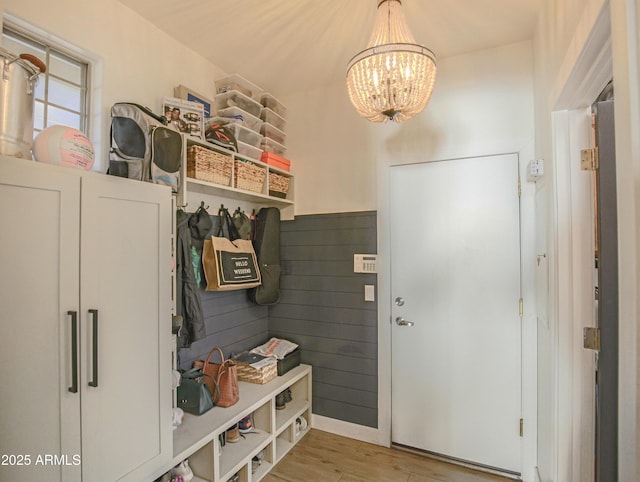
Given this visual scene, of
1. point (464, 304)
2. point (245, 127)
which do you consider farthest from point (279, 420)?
point (245, 127)

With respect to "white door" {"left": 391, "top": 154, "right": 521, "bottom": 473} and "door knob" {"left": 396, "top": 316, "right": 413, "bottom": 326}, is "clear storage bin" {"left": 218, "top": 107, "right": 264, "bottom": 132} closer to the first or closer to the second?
"white door" {"left": 391, "top": 154, "right": 521, "bottom": 473}

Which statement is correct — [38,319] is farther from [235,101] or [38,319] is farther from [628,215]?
[235,101]

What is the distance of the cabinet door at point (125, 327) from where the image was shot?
46.3 inches

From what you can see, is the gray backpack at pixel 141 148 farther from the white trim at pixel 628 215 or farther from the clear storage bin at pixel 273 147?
the white trim at pixel 628 215

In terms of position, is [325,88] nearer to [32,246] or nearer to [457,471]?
[32,246]

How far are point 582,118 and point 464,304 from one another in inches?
50.2

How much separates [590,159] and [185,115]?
2.13m

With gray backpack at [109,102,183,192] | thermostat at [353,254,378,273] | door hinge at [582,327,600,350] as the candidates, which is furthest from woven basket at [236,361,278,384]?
door hinge at [582,327,600,350]

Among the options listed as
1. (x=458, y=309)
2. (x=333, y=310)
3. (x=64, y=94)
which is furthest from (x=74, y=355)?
(x=458, y=309)

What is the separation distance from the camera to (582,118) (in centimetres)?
150

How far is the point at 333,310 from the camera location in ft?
8.75

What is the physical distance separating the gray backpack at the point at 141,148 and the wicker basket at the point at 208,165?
0.15 m

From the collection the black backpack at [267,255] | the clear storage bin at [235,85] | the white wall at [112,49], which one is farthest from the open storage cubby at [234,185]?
the clear storage bin at [235,85]

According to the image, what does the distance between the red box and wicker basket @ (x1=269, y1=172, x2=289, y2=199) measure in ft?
0.25
